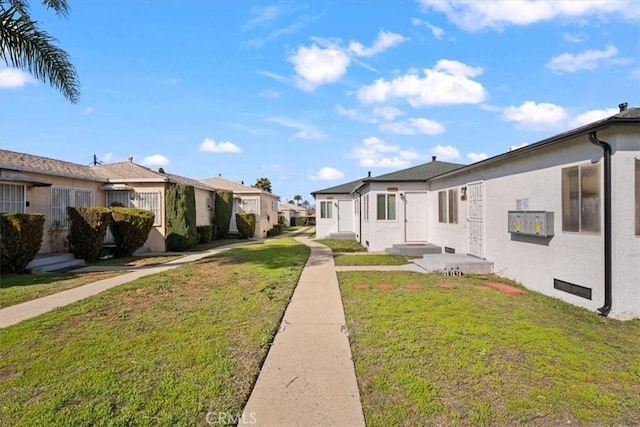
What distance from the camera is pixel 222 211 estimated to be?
81.1ft

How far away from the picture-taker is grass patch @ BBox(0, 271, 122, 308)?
7.51 metres

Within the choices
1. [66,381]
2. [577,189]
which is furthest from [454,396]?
[577,189]

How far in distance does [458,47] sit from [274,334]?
14.5 m

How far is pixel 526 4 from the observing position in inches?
380

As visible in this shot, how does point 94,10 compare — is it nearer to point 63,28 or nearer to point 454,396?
point 63,28

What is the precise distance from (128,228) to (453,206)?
13.3 metres

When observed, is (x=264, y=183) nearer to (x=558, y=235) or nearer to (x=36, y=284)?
(x=36, y=284)

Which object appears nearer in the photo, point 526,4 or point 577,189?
point 577,189

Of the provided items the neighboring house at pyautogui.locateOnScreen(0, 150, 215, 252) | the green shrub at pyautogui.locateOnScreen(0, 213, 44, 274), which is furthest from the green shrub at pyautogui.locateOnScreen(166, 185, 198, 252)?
the green shrub at pyautogui.locateOnScreen(0, 213, 44, 274)

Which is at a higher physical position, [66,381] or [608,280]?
[608,280]

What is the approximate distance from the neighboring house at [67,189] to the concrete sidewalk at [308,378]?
12.0 m

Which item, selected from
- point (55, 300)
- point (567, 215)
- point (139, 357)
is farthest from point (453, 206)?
point (55, 300)

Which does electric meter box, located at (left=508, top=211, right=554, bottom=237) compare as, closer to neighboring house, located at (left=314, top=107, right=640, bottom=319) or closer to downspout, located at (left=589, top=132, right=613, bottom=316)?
neighboring house, located at (left=314, top=107, right=640, bottom=319)

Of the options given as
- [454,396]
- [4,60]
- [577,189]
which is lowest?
[454,396]
